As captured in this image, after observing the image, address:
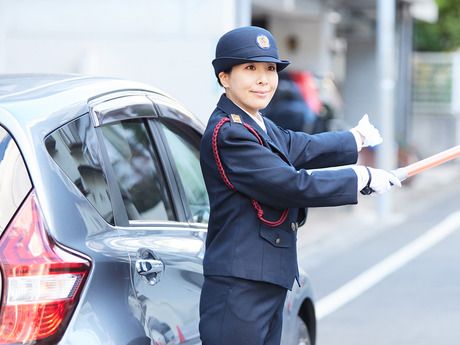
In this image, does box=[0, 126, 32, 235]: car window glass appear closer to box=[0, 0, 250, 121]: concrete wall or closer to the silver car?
the silver car

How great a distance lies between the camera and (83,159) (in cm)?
356

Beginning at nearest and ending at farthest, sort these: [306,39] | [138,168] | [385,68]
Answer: [138,168] → [385,68] → [306,39]

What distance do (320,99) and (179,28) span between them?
5.19m

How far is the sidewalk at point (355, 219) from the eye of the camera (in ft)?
38.7

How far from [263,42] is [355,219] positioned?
10672 millimetres

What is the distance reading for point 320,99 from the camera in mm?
18172

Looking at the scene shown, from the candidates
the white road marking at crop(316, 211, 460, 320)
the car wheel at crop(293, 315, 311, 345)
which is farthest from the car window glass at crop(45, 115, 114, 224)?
the white road marking at crop(316, 211, 460, 320)

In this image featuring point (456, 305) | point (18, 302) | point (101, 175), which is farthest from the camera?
point (456, 305)

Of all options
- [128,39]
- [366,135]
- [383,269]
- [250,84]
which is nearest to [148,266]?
[250,84]

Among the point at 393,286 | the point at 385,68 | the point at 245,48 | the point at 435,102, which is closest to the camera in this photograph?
the point at 245,48

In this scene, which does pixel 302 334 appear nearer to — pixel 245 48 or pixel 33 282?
pixel 245 48

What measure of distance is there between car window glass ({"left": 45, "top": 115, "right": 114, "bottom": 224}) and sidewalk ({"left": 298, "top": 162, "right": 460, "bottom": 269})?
6984 mm

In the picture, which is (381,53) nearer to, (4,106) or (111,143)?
(111,143)

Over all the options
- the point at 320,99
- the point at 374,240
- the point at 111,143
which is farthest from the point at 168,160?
the point at 320,99
